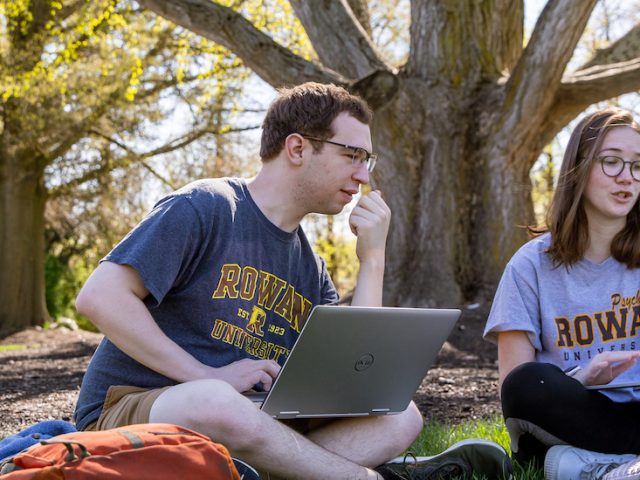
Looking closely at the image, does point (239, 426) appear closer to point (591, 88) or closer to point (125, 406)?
point (125, 406)

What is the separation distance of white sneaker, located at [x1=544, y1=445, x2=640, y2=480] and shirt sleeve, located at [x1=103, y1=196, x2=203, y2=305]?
1413mm

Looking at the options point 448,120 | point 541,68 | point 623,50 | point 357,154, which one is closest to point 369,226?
point 357,154

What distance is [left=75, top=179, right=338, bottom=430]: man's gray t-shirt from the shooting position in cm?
282

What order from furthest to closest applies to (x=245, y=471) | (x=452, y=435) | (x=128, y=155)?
(x=128, y=155)
(x=452, y=435)
(x=245, y=471)

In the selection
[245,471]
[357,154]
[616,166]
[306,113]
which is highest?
[306,113]

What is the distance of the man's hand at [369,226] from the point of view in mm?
3436

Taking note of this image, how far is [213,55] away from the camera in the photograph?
47.3 ft

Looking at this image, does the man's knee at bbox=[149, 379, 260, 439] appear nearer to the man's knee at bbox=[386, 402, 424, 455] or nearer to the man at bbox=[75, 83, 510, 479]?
the man at bbox=[75, 83, 510, 479]

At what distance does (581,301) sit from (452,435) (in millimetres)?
1060

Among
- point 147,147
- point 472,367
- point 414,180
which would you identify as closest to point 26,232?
point 147,147

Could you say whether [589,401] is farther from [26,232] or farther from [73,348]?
[26,232]

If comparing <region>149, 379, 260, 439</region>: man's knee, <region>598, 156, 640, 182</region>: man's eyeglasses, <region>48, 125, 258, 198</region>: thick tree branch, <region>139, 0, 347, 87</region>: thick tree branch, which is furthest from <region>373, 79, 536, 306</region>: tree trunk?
<region>48, 125, 258, 198</region>: thick tree branch

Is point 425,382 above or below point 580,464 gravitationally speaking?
below

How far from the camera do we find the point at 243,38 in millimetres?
8523
